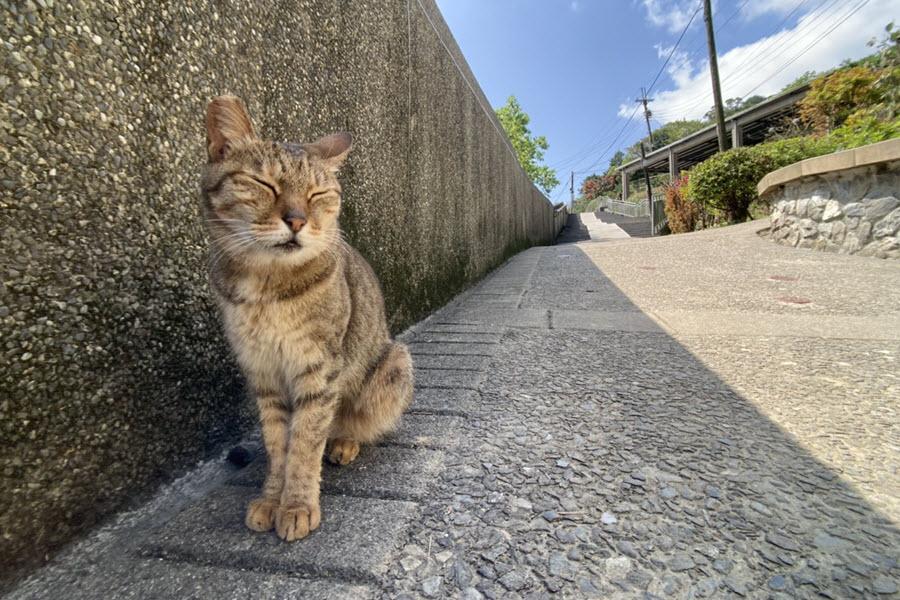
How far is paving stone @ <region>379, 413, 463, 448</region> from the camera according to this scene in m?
1.73

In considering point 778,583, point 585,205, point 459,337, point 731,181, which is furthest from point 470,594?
point 585,205

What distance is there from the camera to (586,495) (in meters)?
1.35

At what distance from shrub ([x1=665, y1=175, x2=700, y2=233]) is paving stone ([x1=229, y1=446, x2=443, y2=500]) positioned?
15265 millimetres

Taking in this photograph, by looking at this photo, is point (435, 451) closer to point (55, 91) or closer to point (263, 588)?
point (263, 588)

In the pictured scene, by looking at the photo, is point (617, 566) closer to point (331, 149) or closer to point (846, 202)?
point (331, 149)

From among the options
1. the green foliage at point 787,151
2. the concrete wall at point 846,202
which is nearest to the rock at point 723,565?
the concrete wall at point 846,202

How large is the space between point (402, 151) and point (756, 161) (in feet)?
36.3

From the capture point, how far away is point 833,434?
65.2 inches

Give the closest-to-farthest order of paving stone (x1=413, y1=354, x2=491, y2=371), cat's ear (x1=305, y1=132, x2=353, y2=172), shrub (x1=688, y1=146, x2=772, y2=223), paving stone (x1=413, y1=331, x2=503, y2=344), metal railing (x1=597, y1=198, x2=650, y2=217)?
cat's ear (x1=305, y1=132, x2=353, y2=172), paving stone (x1=413, y1=354, x2=491, y2=371), paving stone (x1=413, y1=331, x2=503, y2=344), shrub (x1=688, y1=146, x2=772, y2=223), metal railing (x1=597, y1=198, x2=650, y2=217)

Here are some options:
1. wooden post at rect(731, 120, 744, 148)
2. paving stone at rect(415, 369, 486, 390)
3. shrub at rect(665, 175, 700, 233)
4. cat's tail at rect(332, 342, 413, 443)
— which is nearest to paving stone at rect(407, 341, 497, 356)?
paving stone at rect(415, 369, 486, 390)

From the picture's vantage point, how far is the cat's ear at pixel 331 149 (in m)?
1.58

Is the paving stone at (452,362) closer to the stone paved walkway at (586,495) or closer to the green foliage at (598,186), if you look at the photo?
the stone paved walkway at (586,495)

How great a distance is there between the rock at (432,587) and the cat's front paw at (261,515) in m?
0.51

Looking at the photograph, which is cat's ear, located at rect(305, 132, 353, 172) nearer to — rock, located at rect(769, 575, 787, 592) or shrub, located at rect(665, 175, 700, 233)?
rock, located at rect(769, 575, 787, 592)
